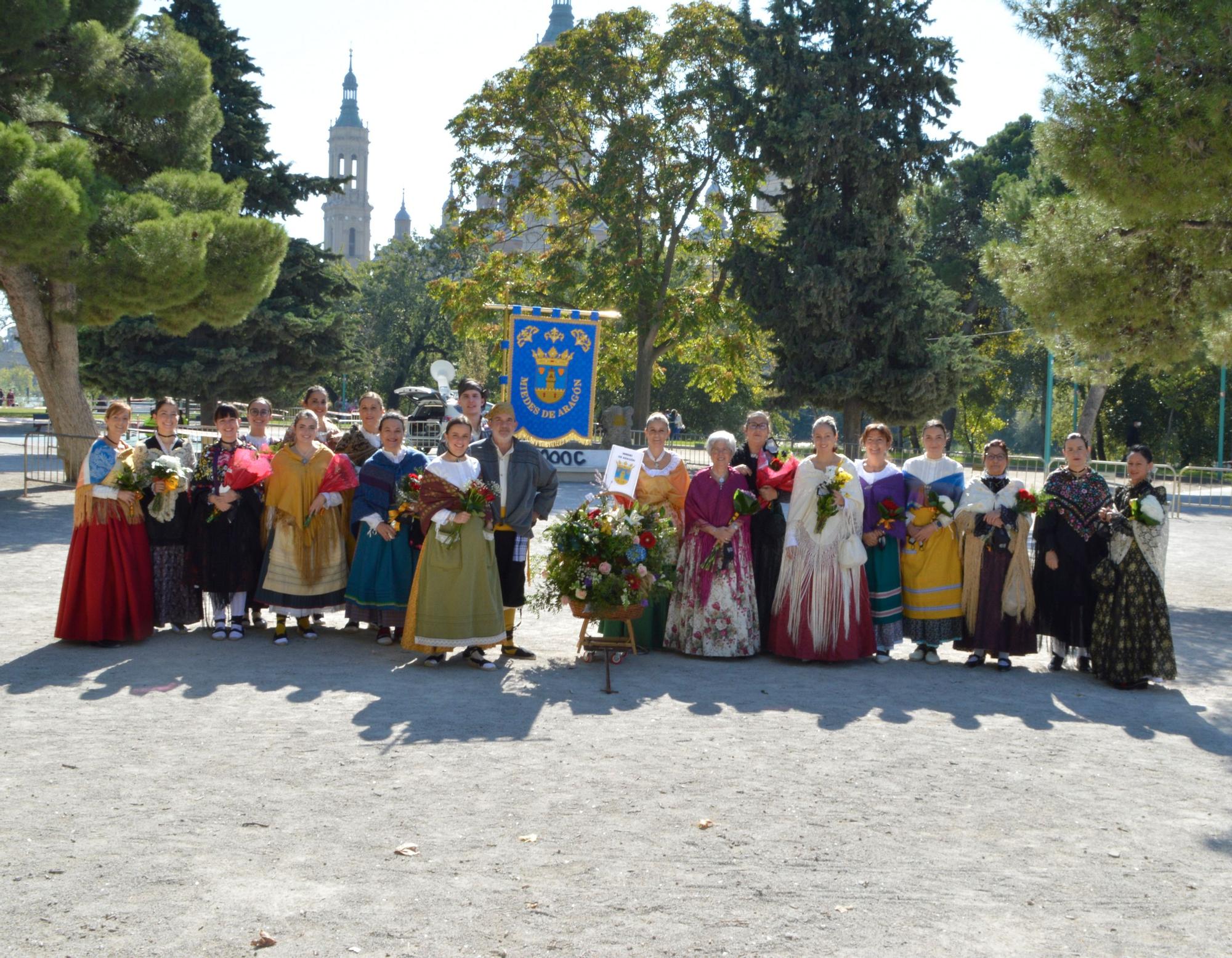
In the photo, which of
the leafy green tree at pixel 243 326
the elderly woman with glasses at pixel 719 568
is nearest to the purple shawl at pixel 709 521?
the elderly woman with glasses at pixel 719 568

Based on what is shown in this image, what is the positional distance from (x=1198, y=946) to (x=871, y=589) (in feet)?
15.6

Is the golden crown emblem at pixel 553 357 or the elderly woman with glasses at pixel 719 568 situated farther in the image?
the golden crown emblem at pixel 553 357

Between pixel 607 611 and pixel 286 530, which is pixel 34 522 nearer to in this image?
pixel 286 530

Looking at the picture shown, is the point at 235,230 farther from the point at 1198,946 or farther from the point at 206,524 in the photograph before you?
the point at 1198,946

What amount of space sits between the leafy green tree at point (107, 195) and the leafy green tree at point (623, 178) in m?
11.0

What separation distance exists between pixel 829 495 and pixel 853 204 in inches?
778

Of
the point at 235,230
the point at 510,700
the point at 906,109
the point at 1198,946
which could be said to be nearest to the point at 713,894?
the point at 1198,946

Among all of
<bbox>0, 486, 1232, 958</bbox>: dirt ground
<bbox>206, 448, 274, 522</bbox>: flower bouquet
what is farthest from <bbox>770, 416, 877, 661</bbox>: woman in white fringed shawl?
<bbox>206, 448, 274, 522</bbox>: flower bouquet

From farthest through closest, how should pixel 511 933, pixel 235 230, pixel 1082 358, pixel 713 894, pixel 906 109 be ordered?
pixel 906 109 < pixel 235 230 < pixel 1082 358 < pixel 713 894 < pixel 511 933

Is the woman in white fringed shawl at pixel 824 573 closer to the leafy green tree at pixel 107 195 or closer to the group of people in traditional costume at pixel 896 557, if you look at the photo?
the group of people in traditional costume at pixel 896 557

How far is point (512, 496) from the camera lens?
855cm

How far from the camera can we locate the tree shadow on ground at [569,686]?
271 inches

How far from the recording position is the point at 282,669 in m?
7.89

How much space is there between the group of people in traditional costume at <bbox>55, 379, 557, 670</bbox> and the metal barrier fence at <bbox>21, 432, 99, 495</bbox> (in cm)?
1204
